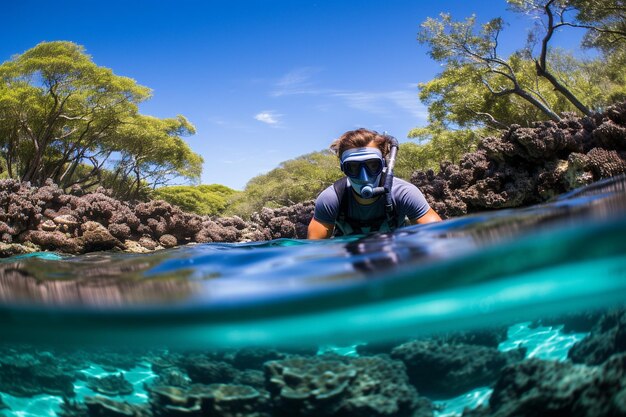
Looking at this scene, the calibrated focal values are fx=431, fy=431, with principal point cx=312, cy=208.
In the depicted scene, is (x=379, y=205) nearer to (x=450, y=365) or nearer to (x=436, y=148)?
(x=450, y=365)

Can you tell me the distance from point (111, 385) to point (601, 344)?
13.4 ft

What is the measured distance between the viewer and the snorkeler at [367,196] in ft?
14.5

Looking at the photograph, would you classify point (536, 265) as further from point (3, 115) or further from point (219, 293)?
point (3, 115)

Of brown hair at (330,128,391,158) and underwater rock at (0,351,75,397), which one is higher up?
brown hair at (330,128,391,158)

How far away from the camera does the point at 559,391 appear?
289 centimetres

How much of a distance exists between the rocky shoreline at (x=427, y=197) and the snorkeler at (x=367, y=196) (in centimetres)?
529

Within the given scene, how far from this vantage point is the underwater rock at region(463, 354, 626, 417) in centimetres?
284

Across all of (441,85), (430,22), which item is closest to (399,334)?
(430,22)

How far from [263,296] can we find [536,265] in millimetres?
2077

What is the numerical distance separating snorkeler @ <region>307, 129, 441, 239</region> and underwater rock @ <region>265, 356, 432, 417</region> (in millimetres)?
1842

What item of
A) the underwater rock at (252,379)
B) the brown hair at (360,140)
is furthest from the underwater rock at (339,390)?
the brown hair at (360,140)

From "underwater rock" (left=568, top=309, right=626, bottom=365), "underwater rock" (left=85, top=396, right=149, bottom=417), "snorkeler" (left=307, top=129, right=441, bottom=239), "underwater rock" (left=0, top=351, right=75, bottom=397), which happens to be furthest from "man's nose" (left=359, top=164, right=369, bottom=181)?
"underwater rock" (left=0, top=351, right=75, bottom=397)

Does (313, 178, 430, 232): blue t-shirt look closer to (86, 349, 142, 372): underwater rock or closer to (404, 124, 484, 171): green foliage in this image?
(86, 349, 142, 372): underwater rock

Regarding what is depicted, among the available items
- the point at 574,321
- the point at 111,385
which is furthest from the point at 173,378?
the point at 574,321
